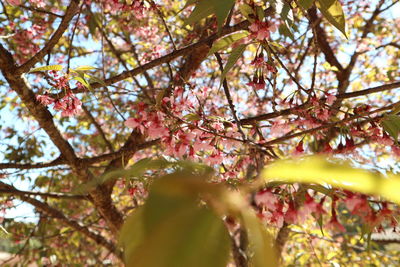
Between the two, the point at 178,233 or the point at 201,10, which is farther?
the point at 201,10

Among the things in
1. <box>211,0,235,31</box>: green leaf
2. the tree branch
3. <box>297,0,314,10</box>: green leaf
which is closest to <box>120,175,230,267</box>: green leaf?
<box>211,0,235,31</box>: green leaf

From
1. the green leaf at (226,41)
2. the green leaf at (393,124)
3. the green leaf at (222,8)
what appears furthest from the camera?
the green leaf at (226,41)

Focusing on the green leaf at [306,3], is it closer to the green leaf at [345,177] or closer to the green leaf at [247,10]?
the green leaf at [247,10]

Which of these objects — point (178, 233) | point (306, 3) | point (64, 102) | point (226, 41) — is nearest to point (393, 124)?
point (306, 3)

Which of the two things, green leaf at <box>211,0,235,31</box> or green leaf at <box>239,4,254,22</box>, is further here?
green leaf at <box>239,4,254,22</box>

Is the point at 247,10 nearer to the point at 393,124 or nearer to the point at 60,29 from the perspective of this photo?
the point at 393,124

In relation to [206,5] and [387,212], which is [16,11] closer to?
[206,5]

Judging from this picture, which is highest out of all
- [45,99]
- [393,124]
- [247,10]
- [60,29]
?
[60,29]

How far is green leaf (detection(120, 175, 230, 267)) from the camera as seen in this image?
0.31 meters

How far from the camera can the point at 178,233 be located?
0.32 meters

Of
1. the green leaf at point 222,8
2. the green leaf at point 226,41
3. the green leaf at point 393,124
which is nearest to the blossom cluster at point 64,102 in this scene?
the green leaf at point 226,41

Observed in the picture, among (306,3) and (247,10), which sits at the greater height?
(247,10)

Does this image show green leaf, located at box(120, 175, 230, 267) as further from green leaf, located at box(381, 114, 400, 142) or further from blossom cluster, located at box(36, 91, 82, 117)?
blossom cluster, located at box(36, 91, 82, 117)

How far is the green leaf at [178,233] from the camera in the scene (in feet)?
1.03
